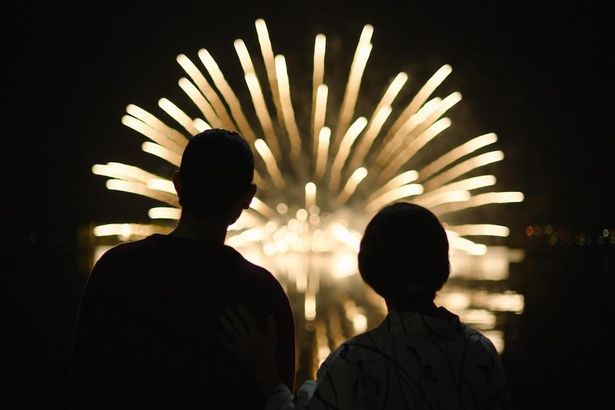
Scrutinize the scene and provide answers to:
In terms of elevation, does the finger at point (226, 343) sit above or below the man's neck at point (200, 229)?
below

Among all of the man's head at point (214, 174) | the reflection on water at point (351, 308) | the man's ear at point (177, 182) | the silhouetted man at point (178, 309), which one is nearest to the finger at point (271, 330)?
the silhouetted man at point (178, 309)

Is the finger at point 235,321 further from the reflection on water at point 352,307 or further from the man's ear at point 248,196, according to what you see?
the reflection on water at point 352,307

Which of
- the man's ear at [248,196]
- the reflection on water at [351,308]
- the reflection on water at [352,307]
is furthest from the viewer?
the reflection on water at [352,307]

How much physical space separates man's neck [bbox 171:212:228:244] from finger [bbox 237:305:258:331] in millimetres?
208

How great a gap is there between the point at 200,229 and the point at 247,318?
0.94 ft

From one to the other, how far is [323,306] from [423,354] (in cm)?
1930

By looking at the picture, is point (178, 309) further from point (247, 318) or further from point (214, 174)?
point (214, 174)

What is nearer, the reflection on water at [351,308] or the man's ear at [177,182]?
the man's ear at [177,182]

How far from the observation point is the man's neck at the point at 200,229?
103 inches

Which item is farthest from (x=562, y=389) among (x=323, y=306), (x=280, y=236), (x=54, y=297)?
(x=280, y=236)

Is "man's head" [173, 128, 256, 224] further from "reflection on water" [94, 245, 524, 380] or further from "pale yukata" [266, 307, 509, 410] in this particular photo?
"reflection on water" [94, 245, 524, 380]

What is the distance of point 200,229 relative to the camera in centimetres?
262

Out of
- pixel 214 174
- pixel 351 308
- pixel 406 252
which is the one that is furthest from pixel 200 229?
pixel 351 308

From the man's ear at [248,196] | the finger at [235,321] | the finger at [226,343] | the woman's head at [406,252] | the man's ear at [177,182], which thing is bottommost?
the finger at [226,343]
